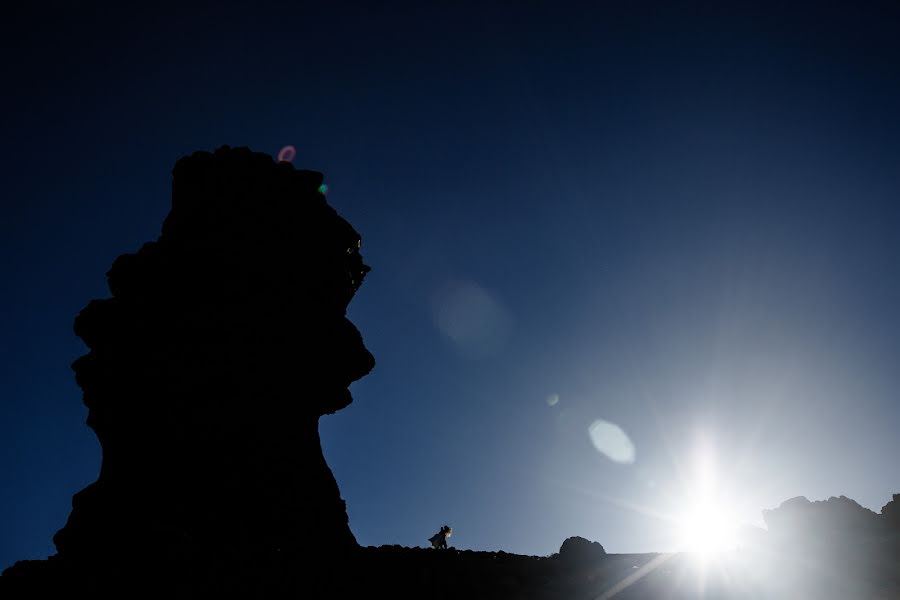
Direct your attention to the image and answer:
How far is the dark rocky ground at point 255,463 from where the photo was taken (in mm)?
11570

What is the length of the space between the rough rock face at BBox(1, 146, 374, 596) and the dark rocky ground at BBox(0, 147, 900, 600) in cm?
7

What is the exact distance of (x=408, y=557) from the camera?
13820mm

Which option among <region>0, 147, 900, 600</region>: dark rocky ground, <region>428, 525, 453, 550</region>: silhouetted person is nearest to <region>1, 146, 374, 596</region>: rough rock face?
<region>0, 147, 900, 600</region>: dark rocky ground

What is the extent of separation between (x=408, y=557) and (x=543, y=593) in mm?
4080

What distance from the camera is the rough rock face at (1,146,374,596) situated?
17.9 meters

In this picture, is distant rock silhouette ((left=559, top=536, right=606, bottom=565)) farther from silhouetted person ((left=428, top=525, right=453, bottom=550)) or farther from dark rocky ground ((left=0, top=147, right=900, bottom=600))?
silhouetted person ((left=428, top=525, right=453, bottom=550))

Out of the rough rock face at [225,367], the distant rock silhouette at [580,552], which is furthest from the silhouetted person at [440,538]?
the distant rock silhouette at [580,552]

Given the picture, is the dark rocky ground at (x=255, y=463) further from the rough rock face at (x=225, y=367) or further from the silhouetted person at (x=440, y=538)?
the silhouetted person at (x=440, y=538)

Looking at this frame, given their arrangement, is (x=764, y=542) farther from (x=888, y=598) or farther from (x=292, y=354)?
(x=292, y=354)

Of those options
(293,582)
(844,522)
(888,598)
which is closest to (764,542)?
(844,522)

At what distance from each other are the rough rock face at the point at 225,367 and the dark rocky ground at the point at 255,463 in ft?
0.24

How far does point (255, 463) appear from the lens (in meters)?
19.2

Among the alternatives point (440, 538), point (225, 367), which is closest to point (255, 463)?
point (225, 367)

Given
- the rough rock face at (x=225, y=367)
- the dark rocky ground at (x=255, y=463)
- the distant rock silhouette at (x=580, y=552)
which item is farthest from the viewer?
the rough rock face at (x=225, y=367)
